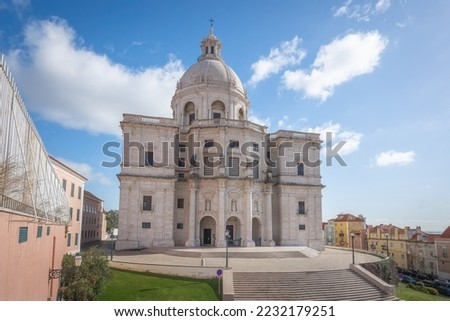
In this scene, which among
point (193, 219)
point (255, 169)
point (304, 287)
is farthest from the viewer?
point (255, 169)

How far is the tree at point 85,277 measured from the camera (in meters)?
16.5

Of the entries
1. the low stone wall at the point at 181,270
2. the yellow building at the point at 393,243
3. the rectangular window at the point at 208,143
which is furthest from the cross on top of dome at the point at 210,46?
the yellow building at the point at 393,243

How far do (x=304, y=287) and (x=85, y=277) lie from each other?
13.6 metres

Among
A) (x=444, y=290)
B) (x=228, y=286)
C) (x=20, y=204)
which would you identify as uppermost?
(x=20, y=204)

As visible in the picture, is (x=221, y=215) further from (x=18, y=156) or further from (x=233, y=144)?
(x=18, y=156)

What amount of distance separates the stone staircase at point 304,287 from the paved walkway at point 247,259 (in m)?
1.57

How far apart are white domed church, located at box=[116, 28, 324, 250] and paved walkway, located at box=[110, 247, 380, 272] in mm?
3606

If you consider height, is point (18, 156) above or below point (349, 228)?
above

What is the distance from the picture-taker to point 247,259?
30.5 m

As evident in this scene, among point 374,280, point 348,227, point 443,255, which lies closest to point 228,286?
point 374,280

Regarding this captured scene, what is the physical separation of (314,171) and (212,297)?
97.2ft

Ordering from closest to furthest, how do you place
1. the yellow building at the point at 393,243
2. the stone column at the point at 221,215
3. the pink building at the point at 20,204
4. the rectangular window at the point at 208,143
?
the pink building at the point at 20,204 → the stone column at the point at 221,215 → the rectangular window at the point at 208,143 → the yellow building at the point at 393,243

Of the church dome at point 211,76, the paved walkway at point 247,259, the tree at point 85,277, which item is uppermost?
the church dome at point 211,76

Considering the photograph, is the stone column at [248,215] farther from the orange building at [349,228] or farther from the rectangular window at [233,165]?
the orange building at [349,228]
